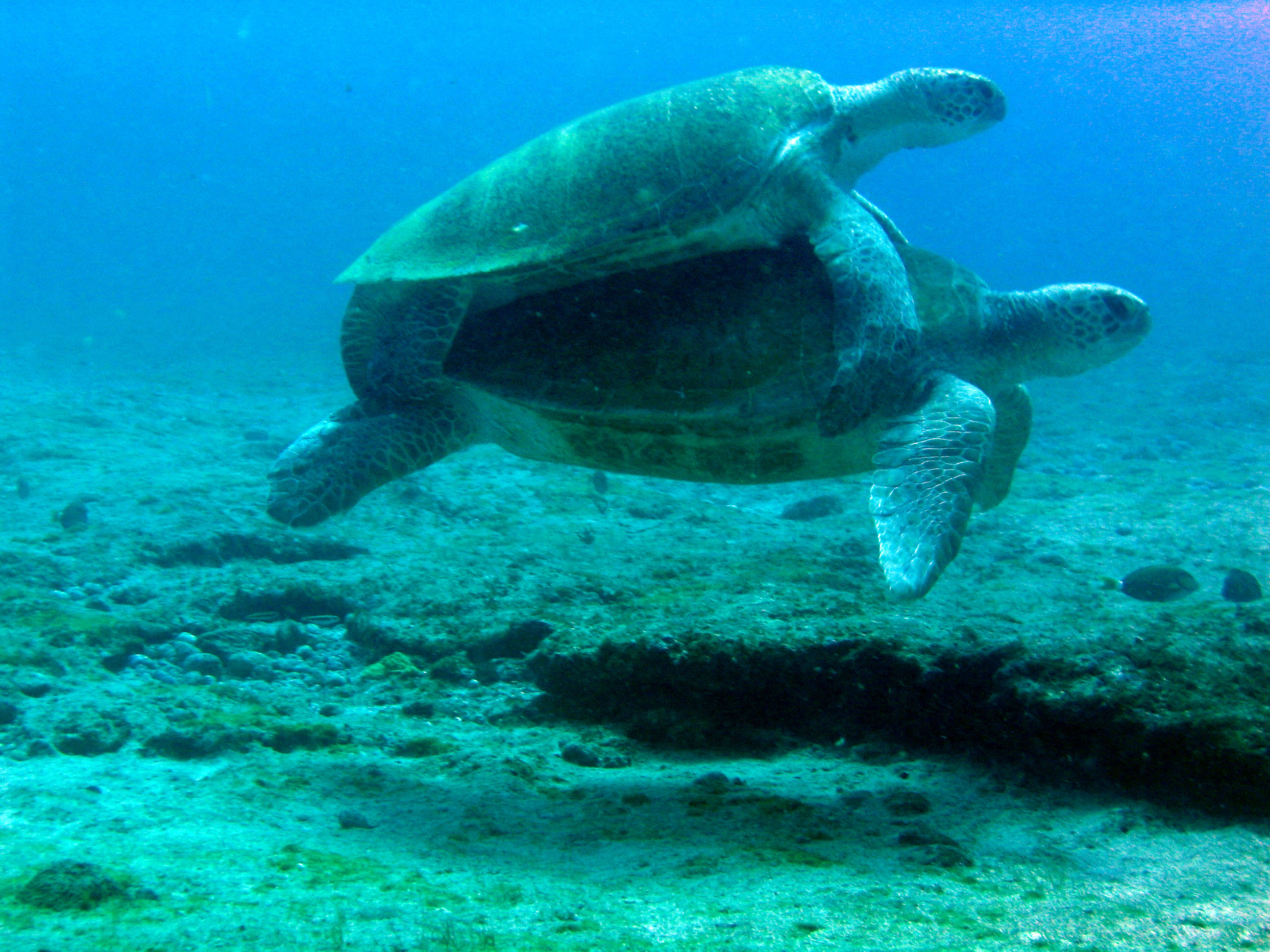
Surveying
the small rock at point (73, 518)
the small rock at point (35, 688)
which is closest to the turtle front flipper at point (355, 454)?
the small rock at point (35, 688)

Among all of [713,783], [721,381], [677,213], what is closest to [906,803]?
[713,783]

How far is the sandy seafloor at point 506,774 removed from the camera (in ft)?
5.56

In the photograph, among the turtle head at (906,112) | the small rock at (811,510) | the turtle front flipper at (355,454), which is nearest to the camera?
the turtle front flipper at (355,454)

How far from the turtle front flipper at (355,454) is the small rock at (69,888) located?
252 cm

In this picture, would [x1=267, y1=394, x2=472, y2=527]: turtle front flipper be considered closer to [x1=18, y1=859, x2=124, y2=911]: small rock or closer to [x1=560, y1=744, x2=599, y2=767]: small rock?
[x1=560, y1=744, x2=599, y2=767]: small rock

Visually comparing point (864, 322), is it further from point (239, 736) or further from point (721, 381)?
point (239, 736)

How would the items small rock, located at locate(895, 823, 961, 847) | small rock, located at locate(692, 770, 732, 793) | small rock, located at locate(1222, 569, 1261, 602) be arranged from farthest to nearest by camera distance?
small rock, located at locate(1222, 569, 1261, 602) < small rock, located at locate(692, 770, 732, 793) < small rock, located at locate(895, 823, 961, 847)

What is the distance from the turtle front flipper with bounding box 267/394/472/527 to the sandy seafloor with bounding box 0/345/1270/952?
2.31 ft

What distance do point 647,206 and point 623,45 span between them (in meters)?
128

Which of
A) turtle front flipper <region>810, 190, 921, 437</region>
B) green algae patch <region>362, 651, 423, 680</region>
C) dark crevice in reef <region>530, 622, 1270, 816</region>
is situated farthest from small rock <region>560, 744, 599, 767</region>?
turtle front flipper <region>810, 190, 921, 437</region>

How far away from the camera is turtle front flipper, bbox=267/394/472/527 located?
163 inches

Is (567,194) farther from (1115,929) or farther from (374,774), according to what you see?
(1115,929)

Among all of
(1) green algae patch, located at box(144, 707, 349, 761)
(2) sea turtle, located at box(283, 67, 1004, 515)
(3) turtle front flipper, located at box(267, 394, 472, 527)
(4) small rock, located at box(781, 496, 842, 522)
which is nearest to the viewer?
(1) green algae patch, located at box(144, 707, 349, 761)

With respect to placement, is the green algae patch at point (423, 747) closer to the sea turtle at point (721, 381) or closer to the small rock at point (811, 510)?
the sea turtle at point (721, 381)
